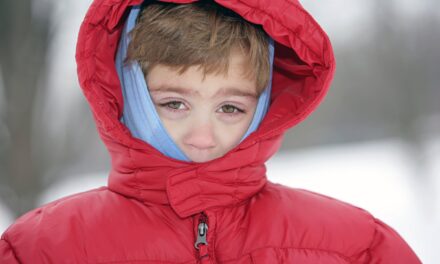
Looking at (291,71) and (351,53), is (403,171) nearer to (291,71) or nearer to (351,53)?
(351,53)

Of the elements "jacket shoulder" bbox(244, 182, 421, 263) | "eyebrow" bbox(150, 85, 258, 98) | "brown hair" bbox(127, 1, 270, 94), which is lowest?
"jacket shoulder" bbox(244, 182, 421, 263)

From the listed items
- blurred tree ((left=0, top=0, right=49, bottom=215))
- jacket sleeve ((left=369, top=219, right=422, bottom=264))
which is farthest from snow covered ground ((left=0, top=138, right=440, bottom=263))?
jacket sleeve ((left=369, top=219, right=422, bottom=264))

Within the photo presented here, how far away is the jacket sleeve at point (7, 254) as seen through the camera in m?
1.44

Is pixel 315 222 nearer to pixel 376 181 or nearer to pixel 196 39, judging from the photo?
pixel 196 39

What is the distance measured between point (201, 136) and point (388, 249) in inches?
22.6

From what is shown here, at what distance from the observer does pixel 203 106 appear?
4.94 feet

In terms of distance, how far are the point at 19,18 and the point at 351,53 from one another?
2279 mm

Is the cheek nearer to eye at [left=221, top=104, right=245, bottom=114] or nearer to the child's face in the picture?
the child's face

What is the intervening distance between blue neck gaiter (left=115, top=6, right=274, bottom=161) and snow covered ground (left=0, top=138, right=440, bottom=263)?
5.14ft

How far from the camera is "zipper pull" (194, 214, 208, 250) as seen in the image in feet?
4.75

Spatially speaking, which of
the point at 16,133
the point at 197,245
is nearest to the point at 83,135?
the point at 16,133

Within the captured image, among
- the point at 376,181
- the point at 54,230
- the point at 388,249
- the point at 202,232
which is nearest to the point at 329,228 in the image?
the point at 388,249

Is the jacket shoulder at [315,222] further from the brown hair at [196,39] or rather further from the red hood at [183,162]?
the brown hair at [196,39]

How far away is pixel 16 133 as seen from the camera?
2855 millimetres
